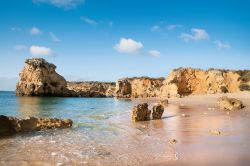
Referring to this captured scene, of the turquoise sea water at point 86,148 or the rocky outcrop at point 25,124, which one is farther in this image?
the rocky outcrop at point 25,124

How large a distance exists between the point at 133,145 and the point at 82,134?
410 centimetres

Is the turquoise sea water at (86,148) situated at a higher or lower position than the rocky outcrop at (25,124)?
lower

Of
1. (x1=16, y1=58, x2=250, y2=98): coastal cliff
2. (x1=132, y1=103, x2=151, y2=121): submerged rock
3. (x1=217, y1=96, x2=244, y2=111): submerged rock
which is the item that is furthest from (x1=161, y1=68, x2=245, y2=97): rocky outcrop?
(x1=132, y1=103, x2=151, y2=121): submerged rock

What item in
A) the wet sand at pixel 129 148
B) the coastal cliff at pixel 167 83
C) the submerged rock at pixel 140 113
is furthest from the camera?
the coastal cliff at pixel 167 83

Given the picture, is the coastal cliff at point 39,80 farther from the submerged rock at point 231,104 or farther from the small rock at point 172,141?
the small rock at point 172,141

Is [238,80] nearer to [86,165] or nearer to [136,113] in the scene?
[136,113]

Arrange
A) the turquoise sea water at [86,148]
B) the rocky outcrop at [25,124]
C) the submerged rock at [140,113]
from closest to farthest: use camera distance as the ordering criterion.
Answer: the turquoise sea water at [86,148] < the rocky outcrop at [25,124] < the submerged rock at [140,113]

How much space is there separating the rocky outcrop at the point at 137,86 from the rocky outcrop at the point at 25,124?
67.7m

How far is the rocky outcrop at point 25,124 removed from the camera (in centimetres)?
1456

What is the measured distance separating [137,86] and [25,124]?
254ft

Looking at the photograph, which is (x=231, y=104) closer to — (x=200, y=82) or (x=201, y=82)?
(x=201, y=82)

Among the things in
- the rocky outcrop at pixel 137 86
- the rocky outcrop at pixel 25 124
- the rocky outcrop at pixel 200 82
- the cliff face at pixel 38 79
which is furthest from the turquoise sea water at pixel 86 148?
the rocky outcrop at pixel 137 86

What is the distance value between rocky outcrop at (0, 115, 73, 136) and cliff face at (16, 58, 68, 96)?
56018mm

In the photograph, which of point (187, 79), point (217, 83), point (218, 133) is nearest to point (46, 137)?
point (218, 133)
